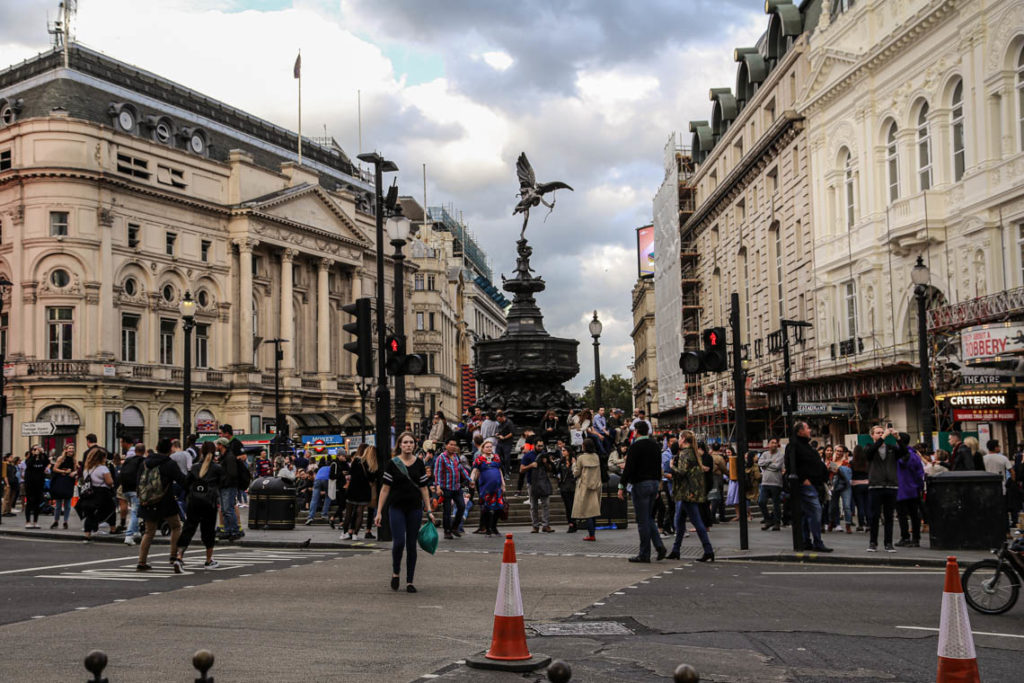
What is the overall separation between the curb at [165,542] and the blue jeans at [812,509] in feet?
23.5

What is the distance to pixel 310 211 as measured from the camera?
7631 centimetres

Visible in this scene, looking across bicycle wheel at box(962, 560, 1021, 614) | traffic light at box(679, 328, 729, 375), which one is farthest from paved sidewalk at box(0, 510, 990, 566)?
bicycle wheel at box(962, 560, 1021, 614)

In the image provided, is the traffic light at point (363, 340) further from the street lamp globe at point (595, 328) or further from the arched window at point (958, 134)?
the arched window at point (958, 134)

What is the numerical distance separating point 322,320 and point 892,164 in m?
45.5

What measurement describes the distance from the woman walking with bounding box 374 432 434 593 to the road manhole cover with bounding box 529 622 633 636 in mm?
2600

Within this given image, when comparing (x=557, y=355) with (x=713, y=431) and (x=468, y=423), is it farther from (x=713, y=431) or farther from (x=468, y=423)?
(x=713, y=431)

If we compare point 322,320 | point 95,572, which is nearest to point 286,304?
point 322,320

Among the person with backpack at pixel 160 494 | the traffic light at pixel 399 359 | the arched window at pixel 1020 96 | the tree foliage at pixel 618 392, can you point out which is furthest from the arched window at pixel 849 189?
the tree foliage at pixel 618 392

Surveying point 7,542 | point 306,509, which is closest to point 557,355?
point 306,509

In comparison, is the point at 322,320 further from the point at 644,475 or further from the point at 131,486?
the point at 644,475

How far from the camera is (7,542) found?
2220 centimetres

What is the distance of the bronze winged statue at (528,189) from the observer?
28.9 m

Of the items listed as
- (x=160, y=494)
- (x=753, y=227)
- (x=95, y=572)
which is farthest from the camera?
(x=753, y=227)

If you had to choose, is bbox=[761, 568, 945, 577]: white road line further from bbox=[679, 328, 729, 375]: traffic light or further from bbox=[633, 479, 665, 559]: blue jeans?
bbox=[679, 328, 729, 375]: traffic light
